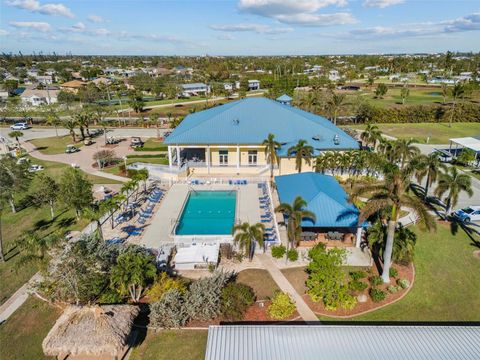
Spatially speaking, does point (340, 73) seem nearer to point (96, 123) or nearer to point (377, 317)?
point (96, 123)

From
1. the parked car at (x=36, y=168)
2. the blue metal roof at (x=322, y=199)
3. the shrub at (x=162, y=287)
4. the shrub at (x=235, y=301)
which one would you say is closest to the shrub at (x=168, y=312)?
the shrub at (x=162, y=287)

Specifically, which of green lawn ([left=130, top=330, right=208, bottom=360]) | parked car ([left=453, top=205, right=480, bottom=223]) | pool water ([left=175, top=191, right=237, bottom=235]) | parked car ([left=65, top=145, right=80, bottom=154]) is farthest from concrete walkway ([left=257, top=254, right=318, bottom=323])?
parked car ([left=65, top=145, right=80, bottom=154])

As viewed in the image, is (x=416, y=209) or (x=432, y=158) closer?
(x=416, y=209)

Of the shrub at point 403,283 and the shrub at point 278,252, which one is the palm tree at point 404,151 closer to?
the shrub at point 403,283

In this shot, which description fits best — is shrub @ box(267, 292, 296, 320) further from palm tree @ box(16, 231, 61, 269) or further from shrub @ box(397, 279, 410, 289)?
palm tree @ box(16, 231, 61, 269)

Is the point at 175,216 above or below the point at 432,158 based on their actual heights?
below

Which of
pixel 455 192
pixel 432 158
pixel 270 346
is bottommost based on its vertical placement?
pixel 270 346

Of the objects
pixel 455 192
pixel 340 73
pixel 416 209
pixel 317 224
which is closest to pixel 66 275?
pixel 317 224
